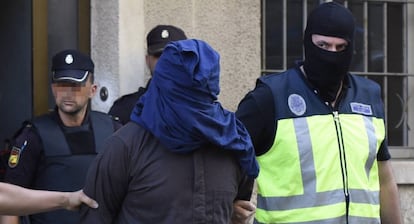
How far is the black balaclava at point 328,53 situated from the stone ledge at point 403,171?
2.24 metres

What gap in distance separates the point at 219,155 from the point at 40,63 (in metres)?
2.50

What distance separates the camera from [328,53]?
11.8ft

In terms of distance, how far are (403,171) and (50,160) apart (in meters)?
2.58

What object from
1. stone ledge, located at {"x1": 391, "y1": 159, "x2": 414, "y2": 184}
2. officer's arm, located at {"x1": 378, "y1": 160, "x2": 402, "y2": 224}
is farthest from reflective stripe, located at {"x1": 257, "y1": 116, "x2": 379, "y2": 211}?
stone ledge, located at {"x1": 391, "y1": 159, "x2": 414, "y2": 184}

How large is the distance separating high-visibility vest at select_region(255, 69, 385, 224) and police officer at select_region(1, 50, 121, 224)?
1.02m

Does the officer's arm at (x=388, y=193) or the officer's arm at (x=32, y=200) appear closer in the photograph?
the officer's arm at (x=32, y=200)

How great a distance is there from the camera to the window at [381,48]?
5.90 m

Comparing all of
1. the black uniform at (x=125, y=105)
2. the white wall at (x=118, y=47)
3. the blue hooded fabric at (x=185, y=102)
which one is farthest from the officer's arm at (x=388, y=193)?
the white wall at (x=118, y=47)

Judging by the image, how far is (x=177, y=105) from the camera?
2.75m

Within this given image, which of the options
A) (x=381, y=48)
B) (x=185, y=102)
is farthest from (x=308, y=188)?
(x=381, y=48)

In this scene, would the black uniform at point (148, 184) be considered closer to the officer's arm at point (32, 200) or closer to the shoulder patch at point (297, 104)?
the officer's arm at point (32, 200)

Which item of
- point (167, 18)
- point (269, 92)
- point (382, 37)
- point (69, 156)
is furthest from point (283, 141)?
point (382, 37)

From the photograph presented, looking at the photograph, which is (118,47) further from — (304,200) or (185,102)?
(185,102)

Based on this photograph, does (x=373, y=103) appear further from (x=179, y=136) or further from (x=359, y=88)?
(x=179, y=136)
